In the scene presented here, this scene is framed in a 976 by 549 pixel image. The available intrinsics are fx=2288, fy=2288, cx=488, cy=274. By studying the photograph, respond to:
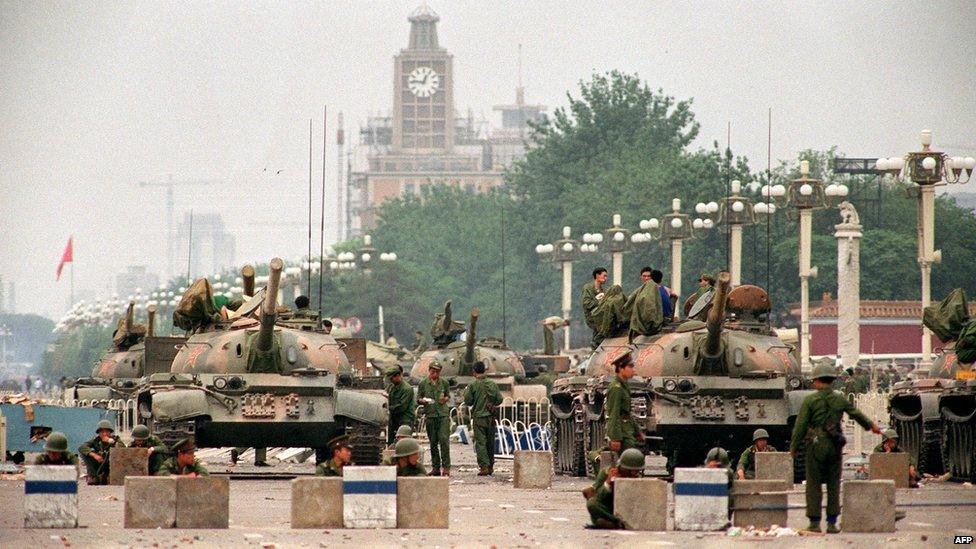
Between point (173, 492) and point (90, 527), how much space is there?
34.4 inches

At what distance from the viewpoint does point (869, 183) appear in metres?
91.9

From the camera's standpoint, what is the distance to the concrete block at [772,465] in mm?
25484

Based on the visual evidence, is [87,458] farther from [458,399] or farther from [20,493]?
[458,399]

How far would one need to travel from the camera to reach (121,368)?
4469 cm

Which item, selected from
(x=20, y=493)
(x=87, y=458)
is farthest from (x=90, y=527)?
(x=87, y=458)

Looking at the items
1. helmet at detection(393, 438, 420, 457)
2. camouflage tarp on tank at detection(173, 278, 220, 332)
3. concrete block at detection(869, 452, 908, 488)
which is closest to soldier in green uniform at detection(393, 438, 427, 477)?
helmet at detection(393, 438, 420, 457)

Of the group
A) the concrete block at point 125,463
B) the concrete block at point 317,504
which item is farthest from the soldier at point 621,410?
the concrete block at point 125,463

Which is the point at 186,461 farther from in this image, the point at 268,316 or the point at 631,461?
the point at 268,316

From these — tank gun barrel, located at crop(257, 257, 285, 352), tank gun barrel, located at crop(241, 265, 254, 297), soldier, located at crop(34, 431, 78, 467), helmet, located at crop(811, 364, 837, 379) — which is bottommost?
soldier, located at crop(34, 431, 78, 467)

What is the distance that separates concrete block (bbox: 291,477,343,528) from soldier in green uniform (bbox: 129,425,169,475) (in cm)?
381

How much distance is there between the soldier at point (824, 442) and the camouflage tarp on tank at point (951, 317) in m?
10.5

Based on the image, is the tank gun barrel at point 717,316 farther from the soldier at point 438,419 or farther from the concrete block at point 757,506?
the concrete block at point 757,506

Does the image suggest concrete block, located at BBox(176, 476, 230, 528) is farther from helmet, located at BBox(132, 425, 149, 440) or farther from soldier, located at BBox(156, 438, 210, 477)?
helmet, located at BBox(132, 425, 149, 440)

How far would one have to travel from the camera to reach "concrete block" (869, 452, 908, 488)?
26.6 m
